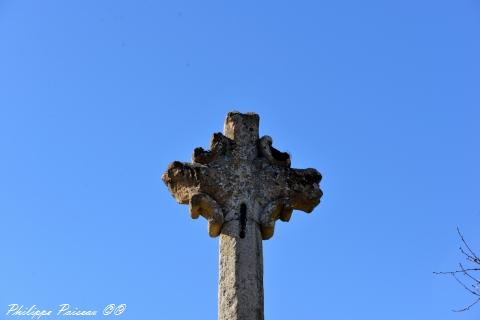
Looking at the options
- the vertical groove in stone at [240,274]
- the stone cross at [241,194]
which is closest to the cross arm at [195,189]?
the stone cross at [241,194]

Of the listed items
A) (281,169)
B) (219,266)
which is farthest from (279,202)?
(219,266)

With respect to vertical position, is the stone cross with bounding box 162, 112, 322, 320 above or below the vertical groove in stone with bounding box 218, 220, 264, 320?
above

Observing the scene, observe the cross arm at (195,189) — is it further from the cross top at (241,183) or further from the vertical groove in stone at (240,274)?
the vertical groove in stone at (240,274)

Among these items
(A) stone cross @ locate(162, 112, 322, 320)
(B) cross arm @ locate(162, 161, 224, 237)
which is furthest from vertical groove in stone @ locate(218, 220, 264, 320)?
(B) cross arm @ locate(162, 161, 224, 237)

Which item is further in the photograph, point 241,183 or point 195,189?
point 241,183

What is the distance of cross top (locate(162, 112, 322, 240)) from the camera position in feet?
19.8

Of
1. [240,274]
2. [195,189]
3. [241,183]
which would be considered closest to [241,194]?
[241,183]

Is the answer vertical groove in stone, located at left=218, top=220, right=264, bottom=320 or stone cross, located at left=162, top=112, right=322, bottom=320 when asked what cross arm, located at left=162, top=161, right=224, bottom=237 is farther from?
vertical groove in stone, located at left=218, top=220, right=264, bottom=320

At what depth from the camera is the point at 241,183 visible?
6.21 m

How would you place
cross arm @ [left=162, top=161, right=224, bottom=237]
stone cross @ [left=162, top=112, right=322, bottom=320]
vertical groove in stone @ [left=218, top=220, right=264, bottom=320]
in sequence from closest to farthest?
vertical groove in stone @ [left=218, top=220, right=264, bottom=320] < stone cross @ [left=162, top=112, right=322, bottom=320] < cross arm @ [left=162, top=161, right=224, bottom=237]

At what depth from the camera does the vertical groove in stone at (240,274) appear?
18.2 ft

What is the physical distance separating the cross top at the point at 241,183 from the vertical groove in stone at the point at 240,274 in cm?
6

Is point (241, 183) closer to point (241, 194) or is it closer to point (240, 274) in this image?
point (241, 194)

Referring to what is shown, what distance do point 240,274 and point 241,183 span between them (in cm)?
85
